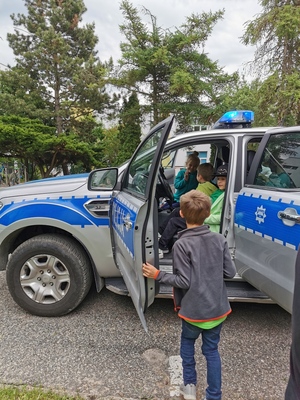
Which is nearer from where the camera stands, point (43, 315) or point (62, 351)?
point (62, 351)

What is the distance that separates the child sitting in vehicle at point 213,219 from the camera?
2.84 m

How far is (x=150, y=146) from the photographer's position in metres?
2.45

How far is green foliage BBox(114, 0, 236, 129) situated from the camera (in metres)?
12.3

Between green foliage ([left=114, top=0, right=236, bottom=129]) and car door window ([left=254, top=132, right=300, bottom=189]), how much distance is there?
10.3 metres

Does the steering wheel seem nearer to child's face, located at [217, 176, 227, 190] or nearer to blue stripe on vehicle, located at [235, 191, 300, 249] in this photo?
child's face, located at [217, 176, 227, 190]

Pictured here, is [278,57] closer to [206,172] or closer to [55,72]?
[206,172]

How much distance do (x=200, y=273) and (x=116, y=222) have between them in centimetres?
102

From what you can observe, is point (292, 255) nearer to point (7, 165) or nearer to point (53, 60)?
point (53, 60)

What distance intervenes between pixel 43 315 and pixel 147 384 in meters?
1.35

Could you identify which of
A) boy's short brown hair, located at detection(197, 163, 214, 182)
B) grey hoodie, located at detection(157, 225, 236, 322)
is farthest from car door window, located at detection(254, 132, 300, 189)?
grey hoodie, located at detection(157, 225, 236, 322)

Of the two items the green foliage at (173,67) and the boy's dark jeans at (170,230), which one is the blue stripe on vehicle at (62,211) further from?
the green foliage at (173,67)

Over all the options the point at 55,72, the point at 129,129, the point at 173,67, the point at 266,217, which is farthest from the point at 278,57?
the point at 55,72

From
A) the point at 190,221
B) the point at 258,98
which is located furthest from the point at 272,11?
the point at 190,221

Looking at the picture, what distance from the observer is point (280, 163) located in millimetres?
2475
